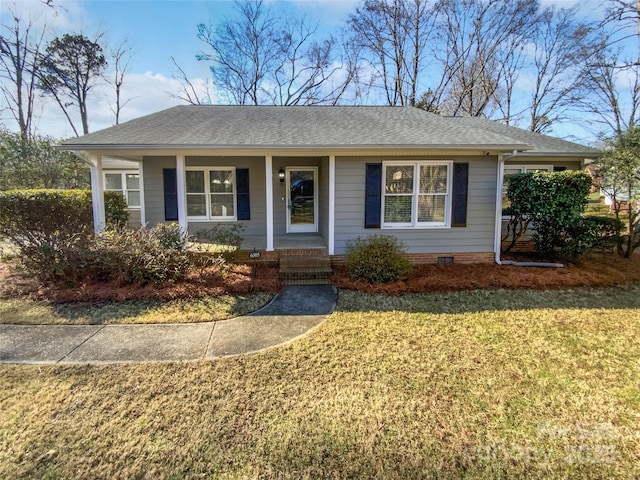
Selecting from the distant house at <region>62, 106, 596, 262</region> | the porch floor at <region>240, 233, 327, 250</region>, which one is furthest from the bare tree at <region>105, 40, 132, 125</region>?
the porch floor at <region>240, 233, 327, 250</region>

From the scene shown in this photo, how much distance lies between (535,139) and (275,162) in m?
7.92

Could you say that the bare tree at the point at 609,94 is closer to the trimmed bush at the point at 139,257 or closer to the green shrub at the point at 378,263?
the green shrub at the point at 378,263

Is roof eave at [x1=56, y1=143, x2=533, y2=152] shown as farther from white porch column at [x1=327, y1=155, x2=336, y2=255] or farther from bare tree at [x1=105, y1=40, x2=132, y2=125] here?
bare tree at [x1=105, y1=40, x2=132, y2=125]

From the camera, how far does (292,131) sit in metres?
7.87

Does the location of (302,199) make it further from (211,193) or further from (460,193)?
(460,193)

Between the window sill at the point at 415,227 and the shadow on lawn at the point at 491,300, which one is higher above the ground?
the window sill at the point at 415,227

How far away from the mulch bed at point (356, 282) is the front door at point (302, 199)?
2683 millimetres

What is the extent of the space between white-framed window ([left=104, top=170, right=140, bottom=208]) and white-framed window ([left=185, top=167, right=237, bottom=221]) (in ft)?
13.0

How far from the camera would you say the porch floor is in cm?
778

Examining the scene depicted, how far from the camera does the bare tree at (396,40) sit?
20.8 m


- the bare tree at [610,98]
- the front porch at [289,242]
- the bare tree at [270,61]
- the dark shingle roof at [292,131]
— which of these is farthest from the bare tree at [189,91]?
the bare tree at [610,98]

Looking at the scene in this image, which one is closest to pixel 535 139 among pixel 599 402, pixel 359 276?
pixel 359 276

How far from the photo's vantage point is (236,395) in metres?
3.09

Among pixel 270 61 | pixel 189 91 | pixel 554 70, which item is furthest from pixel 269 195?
pixel 554 70
